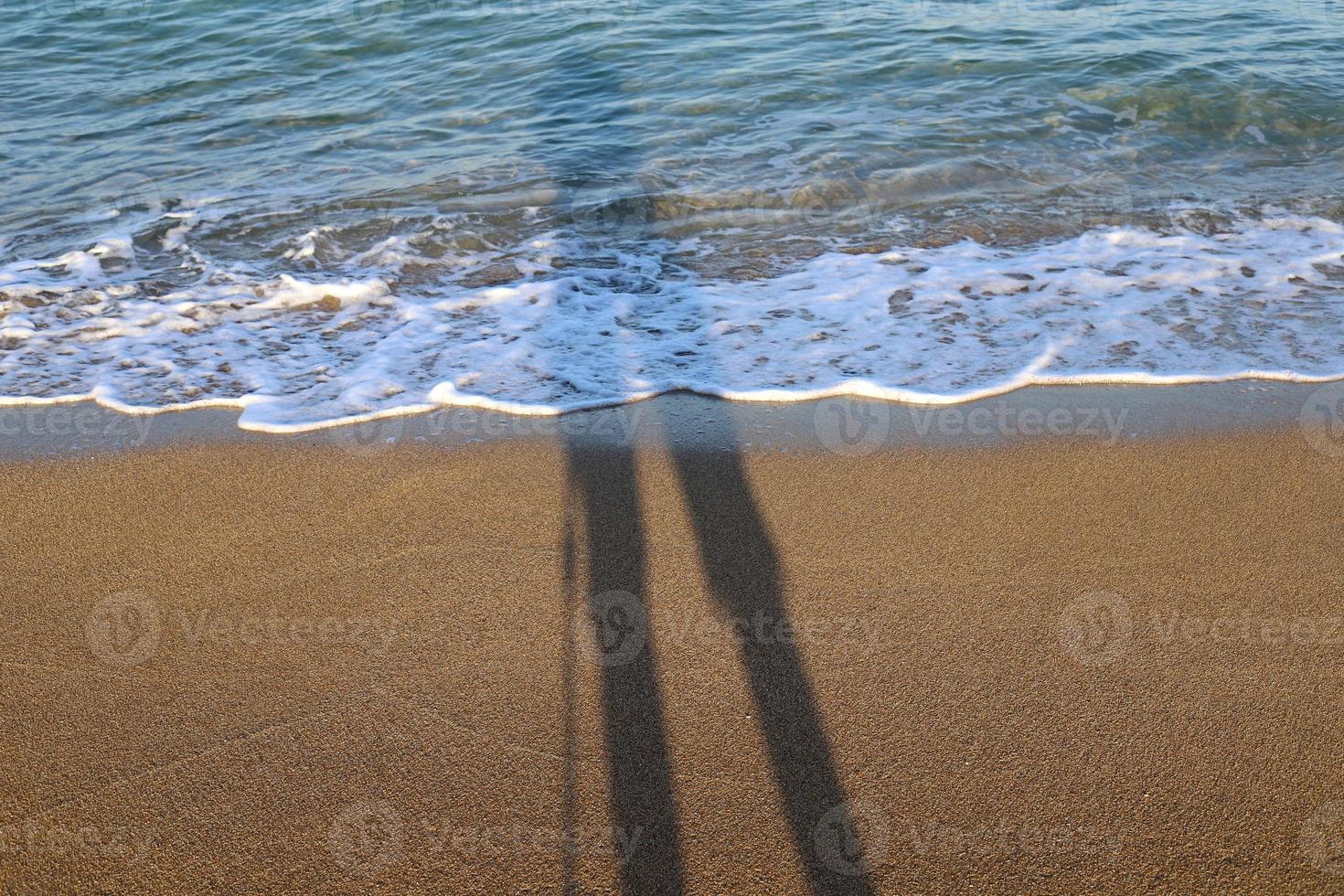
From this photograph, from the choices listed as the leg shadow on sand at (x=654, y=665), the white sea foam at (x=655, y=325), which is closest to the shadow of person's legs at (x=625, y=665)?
the leg shadow on sand at (x=654, y=665)

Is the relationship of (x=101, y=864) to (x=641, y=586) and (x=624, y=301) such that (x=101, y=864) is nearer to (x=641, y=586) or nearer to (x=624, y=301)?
(x=641, y=586)

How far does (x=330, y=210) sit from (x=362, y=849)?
19.4 feet

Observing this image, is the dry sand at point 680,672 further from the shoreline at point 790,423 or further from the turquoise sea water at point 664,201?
the turquoise sea water at point 664,201

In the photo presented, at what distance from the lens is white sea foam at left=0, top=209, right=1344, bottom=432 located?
474 centimetres

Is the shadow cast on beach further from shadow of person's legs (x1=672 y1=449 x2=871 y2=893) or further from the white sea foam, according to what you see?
the white sea foam

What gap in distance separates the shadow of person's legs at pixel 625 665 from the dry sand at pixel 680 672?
Answer: 11 mm

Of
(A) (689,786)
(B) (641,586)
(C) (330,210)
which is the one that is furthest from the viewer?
(C) (330,210)

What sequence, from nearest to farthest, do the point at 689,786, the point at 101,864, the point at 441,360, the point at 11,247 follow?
1. the point at 101,864
2. the point at 689,786
3. the point at 441,360
4. the point at 11,247

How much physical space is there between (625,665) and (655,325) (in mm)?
2775

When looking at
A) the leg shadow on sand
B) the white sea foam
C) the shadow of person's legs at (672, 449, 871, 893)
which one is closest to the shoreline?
the white sea foam

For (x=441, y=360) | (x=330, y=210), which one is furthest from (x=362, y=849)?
(x=330, y=210)

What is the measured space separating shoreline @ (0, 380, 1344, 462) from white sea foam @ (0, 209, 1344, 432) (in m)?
0.10

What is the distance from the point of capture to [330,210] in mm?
7453

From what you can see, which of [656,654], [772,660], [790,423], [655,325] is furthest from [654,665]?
[655,325]
